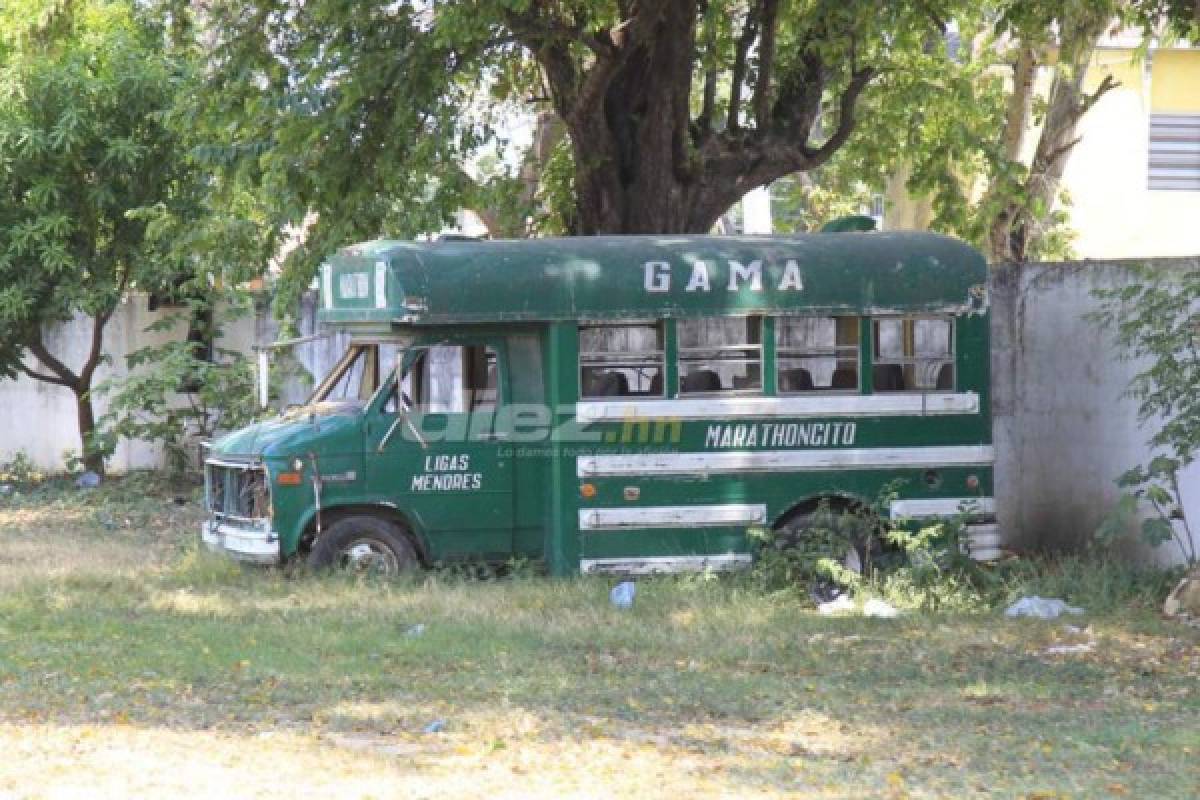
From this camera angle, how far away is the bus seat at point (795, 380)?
12484mm

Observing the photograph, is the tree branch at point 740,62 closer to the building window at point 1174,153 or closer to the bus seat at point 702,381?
the bus seat at point 702,381

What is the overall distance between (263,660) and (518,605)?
7.32 ft

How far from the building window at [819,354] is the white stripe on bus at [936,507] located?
0.94 metres

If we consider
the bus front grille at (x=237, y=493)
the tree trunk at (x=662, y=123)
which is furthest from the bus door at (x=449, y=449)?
the tree trunk at (x=662, y=123)

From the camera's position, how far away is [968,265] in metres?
12.6

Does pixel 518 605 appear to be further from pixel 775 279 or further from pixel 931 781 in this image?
pixel 931 781

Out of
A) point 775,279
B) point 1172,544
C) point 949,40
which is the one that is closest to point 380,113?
point 775,279

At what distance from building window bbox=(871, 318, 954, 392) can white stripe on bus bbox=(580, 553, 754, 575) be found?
1853 mm

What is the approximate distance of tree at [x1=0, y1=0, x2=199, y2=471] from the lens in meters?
18.5

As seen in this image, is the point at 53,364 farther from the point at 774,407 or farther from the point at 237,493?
the point at 774,407

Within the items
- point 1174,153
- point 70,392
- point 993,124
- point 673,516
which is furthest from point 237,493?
point 1174,153

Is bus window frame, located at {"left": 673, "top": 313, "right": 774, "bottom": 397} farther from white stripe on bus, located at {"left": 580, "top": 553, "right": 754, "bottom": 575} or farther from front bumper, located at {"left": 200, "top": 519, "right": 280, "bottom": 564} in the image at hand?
front bumper, located at {"left": 200, "top": 519, "right": 280, "bottom": 564}

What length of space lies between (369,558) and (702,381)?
283cm

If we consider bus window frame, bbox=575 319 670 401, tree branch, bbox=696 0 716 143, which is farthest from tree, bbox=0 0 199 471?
bus window frame, bbox=575 319 670 401
